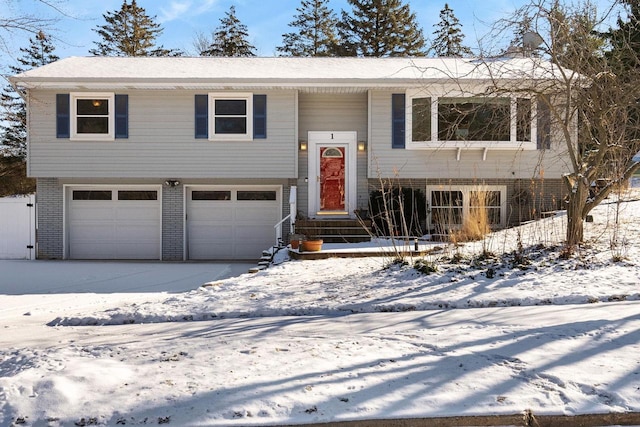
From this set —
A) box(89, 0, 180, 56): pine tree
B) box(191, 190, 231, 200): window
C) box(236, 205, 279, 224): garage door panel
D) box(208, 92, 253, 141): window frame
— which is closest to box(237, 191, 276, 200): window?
box(236, 205, 279, 224): garage door panel

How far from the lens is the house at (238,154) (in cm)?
1386

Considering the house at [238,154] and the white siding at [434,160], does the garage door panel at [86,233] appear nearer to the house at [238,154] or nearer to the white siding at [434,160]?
the house at [238,154]

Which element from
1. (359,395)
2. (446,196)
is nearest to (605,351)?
(359,395)

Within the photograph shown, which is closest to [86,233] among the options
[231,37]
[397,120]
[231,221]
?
[231,221]

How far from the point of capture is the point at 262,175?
1417 centimetres

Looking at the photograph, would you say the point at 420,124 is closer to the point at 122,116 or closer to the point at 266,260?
the point at 266,260

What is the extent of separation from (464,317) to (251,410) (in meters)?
3.18

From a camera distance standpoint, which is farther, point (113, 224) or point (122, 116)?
point (113, 224)

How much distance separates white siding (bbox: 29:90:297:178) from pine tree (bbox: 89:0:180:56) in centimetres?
2020

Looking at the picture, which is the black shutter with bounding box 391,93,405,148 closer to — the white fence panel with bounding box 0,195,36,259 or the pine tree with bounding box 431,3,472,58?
the white fence panel with bounding box 0,195,36,259

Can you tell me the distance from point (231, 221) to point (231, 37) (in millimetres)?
21224

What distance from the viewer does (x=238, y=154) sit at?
14.1 meters

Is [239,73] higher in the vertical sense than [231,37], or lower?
lower

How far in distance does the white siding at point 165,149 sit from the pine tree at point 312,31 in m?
18.5
